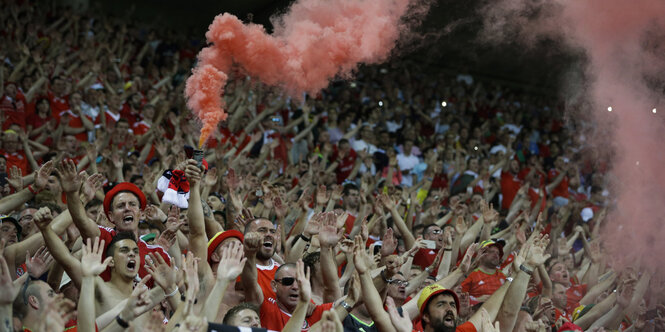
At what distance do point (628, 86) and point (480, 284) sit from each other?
3411 millimetres

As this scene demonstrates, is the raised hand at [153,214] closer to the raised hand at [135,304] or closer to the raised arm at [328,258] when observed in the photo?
the raised arm at [328,258]

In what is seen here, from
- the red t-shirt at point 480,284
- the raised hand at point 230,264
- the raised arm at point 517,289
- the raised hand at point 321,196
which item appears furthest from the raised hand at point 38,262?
the red t-shirt at point 480,284

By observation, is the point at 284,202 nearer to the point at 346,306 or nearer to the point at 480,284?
the point at 480,284

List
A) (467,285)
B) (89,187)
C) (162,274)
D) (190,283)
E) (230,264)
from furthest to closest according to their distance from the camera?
(467,285) < (89,187) < (162,274) < (230,264) < (190,283)

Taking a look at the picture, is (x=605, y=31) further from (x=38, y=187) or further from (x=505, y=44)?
(x=505, y=44)

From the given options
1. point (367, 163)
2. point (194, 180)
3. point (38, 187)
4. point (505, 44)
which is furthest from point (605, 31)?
point (505, 44)

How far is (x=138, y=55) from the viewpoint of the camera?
1318cm

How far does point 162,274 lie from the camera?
4.07 meters

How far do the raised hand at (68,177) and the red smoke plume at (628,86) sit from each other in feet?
18.2

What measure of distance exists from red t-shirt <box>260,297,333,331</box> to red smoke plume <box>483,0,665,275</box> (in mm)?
4293

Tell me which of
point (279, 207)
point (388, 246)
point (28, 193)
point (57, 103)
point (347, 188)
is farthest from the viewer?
point (57, 103)

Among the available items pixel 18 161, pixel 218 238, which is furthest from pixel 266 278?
Result: pixel 18 161

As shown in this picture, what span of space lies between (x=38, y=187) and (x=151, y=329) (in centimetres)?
238

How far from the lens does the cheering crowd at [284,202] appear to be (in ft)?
14.1
